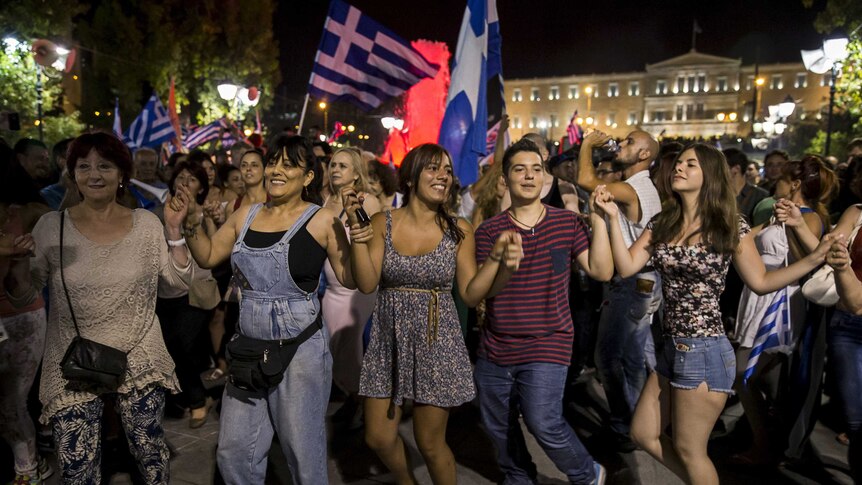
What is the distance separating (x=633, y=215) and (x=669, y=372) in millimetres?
1515

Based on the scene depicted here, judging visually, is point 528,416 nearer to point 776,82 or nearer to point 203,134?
point 203,134

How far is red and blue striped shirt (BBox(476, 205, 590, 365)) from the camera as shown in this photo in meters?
3.31

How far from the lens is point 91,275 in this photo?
115 inches

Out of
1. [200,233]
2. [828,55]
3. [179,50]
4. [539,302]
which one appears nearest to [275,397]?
[200,233]

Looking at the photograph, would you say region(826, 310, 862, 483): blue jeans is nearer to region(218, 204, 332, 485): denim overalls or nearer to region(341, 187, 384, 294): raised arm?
region(341, 187, 384, 294): raised arm

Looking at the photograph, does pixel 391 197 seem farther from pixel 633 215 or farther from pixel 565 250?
pixel 565 250

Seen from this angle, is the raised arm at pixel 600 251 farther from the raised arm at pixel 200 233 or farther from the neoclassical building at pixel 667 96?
the neoclassical building at pixel 667 96

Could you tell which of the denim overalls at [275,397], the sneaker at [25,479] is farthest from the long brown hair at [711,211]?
the sneaker at [25,479]

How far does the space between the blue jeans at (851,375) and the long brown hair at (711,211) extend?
97cm

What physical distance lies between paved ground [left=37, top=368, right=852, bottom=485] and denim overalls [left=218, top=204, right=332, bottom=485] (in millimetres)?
1166

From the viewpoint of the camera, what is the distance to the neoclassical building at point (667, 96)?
101625 millimetres

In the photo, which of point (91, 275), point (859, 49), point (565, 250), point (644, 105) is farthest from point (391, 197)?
point (644, 105)

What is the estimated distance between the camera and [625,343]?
4.41 m

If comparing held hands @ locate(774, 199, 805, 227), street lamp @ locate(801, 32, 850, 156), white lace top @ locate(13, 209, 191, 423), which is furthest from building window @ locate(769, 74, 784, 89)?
white lace top @ locate(13, 209, 191, 423)
